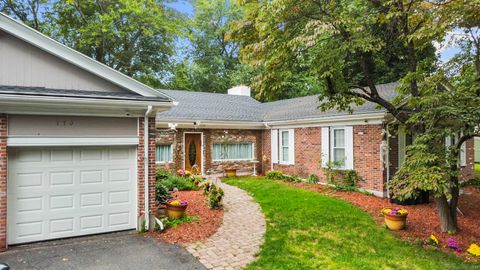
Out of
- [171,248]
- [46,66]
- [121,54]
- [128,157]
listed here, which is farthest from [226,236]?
[121,54]

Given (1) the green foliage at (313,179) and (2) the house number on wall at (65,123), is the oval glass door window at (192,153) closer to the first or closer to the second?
(1) the green foliage at (313,179)

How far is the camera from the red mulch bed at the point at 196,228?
669cm

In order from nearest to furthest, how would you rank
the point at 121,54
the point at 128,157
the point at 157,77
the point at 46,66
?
the point at 46,66 → the point at 128,157 → the point at 121,54 → the point at 157,77

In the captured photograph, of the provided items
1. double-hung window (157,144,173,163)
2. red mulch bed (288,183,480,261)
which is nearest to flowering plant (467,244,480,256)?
red mulch bed (288,183,480,261)

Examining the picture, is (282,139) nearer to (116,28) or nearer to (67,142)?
(67,142)

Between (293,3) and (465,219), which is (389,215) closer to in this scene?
(465,219)

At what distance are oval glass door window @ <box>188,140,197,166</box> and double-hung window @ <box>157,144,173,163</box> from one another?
38.8 inches

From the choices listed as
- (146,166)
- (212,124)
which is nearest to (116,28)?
(212,124)

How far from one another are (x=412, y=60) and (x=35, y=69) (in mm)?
8759

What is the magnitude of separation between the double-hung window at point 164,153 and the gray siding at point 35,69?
7.29m

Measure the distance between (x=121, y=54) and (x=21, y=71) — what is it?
1783 cm

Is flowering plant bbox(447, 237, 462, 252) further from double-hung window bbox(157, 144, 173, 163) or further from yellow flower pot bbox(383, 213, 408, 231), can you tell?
double-hung window bbox(157, 144, 173, 163)

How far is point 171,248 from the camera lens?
6129mm

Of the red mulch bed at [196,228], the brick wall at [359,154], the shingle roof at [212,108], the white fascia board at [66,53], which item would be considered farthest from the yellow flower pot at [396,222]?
the shingle roof at [212,108]
